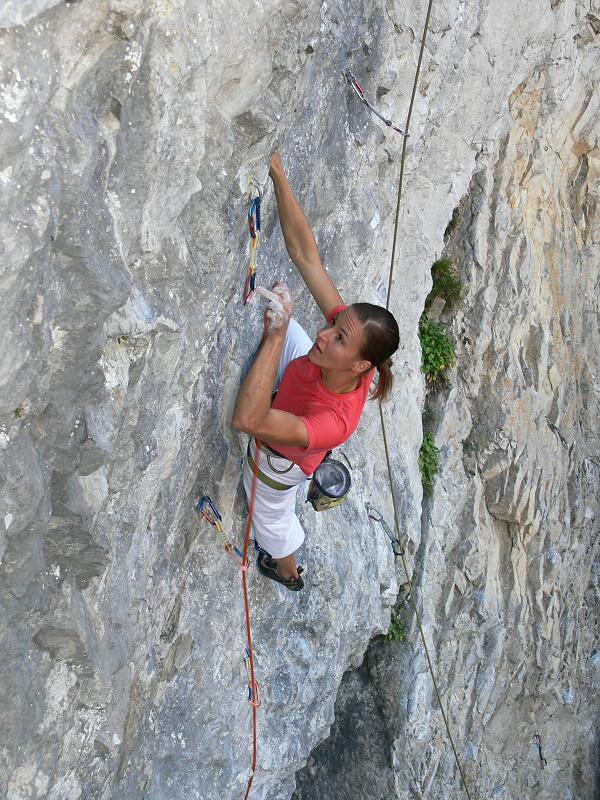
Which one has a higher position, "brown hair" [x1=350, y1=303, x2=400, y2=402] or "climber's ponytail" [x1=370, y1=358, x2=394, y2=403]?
"brown hair" [x1=350, y1=303, x2=400, y2=402]

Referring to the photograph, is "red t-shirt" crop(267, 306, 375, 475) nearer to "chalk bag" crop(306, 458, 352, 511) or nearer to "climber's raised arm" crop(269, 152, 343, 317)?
"climber's raised arm" crop(269, 152, 343, 317)

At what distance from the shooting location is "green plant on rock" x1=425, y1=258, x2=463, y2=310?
24.5 ft

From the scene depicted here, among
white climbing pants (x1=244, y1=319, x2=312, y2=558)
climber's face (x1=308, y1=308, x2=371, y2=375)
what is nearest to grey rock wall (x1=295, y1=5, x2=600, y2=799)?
white climbing pants (x1=244, y1=319, x2=312, y2=558)

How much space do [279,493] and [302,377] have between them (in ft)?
2.53

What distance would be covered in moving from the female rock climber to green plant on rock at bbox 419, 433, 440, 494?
126 inches

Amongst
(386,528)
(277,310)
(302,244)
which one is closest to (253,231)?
(302,244)

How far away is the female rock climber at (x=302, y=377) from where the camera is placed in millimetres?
3402

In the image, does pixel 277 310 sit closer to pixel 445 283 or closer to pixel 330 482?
pixel 330 482

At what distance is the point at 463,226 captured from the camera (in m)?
7.57

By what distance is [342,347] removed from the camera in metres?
3.42

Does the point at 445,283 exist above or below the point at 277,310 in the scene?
below

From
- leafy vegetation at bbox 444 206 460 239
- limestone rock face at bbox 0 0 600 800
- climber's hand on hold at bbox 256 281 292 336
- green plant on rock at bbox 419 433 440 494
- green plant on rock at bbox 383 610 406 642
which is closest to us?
limestone rock face at bbox 0 0 600 800

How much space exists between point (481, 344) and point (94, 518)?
5.30m

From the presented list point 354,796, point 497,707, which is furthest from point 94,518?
point 497,707
